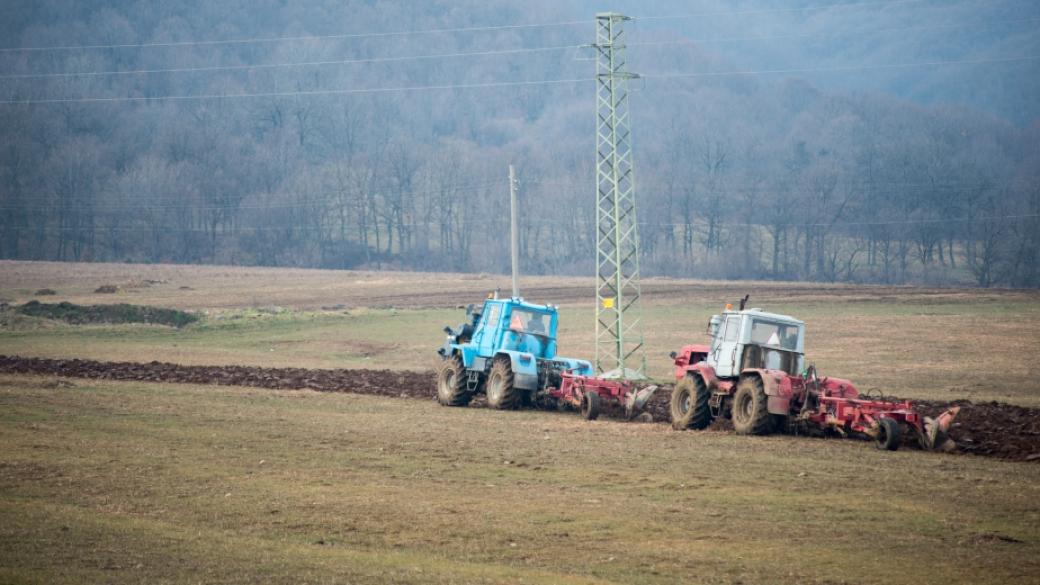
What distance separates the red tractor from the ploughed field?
507mm

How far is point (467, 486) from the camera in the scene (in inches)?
715

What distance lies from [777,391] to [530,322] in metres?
9.01

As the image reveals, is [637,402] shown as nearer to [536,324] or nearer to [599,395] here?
[599,395]

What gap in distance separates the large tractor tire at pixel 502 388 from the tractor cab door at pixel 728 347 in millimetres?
5848

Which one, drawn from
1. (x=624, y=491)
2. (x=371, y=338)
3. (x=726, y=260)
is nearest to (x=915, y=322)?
(x=371, y=338)

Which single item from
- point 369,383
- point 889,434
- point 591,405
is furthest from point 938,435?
point 369,383

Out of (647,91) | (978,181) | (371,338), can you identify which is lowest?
(371,338)

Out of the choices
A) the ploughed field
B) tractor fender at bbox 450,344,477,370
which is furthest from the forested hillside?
the ploughed field

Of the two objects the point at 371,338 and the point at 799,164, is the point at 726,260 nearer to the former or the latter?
the point at 799,164

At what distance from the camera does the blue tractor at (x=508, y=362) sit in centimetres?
3038

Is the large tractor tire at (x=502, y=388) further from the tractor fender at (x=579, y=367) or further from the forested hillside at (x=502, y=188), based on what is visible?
the forested hillside at (x=502, y=188)

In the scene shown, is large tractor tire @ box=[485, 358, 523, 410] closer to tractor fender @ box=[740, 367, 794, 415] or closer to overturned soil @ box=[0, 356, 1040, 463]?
overturned soil @ box=[0, 356, 1040, 463]

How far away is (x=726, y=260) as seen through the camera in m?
116

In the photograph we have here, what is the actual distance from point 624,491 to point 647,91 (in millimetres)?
168969
